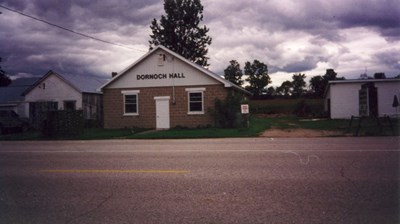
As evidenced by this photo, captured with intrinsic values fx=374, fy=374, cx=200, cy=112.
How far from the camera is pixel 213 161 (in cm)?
973

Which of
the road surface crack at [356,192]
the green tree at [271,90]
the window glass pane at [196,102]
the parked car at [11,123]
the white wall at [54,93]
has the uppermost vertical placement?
the green tree at [271,90]

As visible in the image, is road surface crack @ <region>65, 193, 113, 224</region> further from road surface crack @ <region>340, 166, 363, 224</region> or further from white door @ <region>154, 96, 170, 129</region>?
white door @ <region>154, 96, 170, 129</region>

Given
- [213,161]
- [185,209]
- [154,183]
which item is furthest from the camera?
[213,161]

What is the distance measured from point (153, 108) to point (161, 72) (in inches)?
103

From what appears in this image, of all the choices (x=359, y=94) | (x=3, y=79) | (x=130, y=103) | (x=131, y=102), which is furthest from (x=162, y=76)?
(x=3, y=79)

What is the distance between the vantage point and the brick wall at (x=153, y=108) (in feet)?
83.9

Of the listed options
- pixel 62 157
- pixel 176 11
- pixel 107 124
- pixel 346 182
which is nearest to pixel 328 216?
pixel 346 182

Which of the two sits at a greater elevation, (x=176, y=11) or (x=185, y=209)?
(x=176, y=11)

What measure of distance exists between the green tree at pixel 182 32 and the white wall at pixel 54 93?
2098 centimetres

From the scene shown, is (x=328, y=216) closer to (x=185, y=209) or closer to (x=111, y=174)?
(x=185, y=209)

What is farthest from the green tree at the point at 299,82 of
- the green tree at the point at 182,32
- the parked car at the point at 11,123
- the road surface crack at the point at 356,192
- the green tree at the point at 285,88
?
the road surface crack at the point at 356,192

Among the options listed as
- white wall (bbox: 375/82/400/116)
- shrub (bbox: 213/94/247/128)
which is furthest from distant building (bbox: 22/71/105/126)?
white wall (bbox: 375/82/400/116)

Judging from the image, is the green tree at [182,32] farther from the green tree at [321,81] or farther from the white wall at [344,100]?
the green tree at [321,81]

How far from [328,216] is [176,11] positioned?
51682mm
